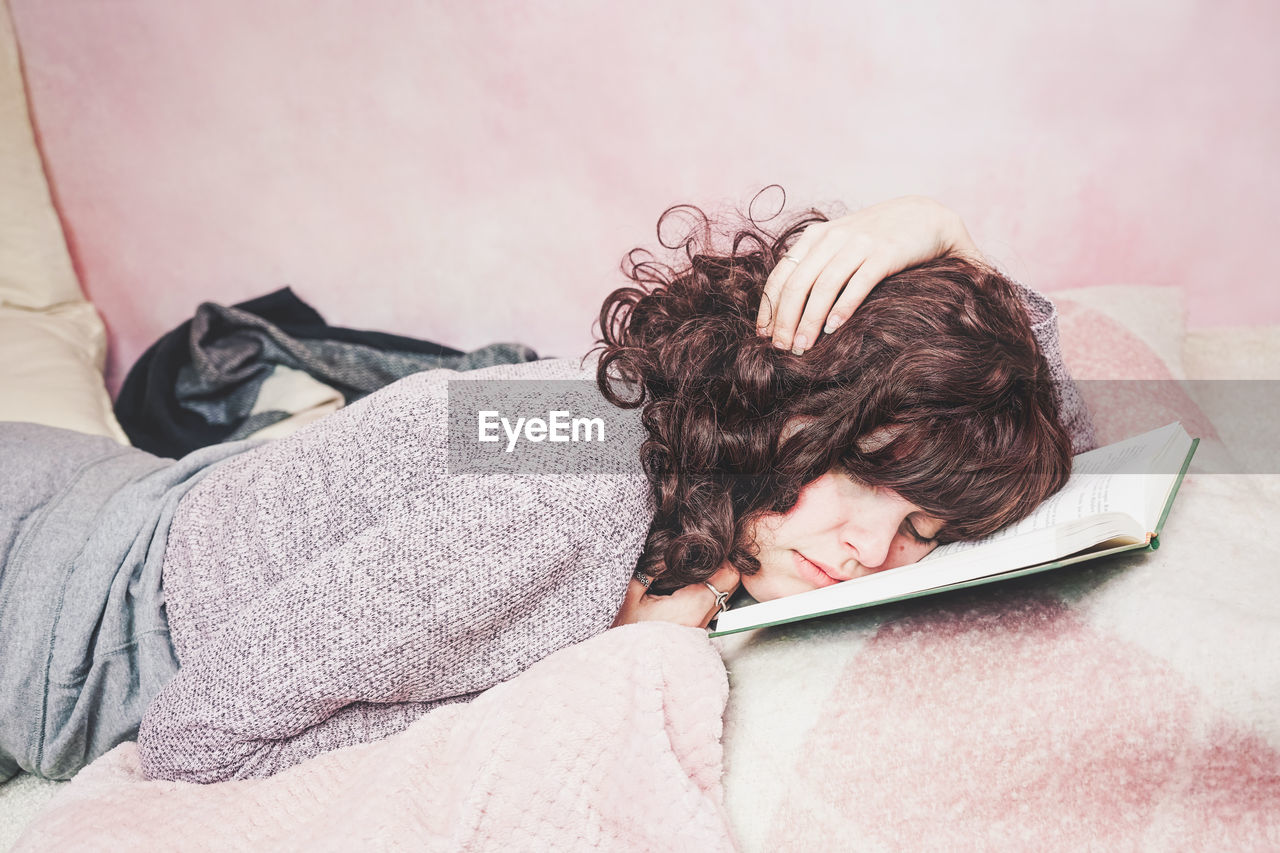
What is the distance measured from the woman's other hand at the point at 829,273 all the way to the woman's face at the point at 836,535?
0.16 m

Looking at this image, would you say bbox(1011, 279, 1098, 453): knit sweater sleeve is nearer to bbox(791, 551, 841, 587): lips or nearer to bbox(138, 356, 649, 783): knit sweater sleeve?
bbox(791, 551, 841, 587): lips

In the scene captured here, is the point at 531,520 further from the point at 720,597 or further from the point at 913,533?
the point at 913,533

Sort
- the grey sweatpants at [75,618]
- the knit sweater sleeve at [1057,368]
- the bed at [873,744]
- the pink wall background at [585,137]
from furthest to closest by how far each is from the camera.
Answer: the pink wall background at [585,137]
the knit sweater sleeve at [1057,368]
the grey sweatpants at [75,618]
the bed at [873,744]

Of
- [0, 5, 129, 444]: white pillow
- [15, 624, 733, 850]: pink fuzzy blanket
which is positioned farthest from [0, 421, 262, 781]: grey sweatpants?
[0, 5, 129, 444]: white pillow

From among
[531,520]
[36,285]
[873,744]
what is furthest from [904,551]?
[36,285]

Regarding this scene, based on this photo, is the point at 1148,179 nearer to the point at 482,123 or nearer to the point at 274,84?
the point at 482,123

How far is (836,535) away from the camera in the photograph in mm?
816

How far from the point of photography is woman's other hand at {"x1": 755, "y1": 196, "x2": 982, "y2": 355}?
78 cm

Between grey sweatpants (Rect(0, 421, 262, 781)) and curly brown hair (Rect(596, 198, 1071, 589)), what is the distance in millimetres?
542

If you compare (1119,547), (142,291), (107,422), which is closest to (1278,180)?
(1119,547)

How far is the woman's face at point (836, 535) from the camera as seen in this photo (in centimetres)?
80

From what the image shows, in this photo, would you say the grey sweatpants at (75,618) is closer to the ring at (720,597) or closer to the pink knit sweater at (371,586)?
the pink knit sweater at (371,586)

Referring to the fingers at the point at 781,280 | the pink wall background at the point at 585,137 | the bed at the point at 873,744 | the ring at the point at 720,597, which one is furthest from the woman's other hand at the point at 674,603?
the pink wall background at the point at 585,137

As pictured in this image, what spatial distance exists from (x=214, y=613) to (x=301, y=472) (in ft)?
0.54
